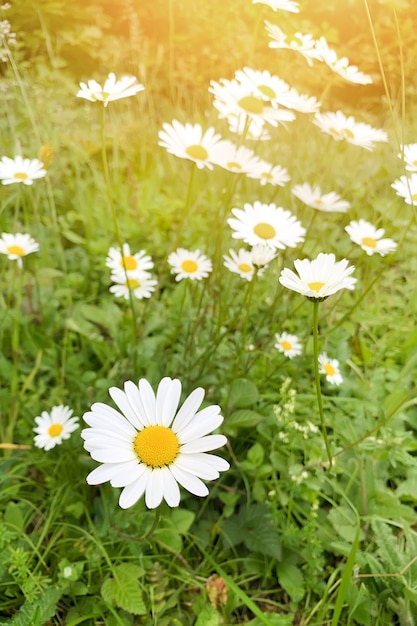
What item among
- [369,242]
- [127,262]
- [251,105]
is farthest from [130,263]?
[369,242]

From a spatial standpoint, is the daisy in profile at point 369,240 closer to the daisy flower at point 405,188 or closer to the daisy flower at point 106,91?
the daisy flower at point 405,188

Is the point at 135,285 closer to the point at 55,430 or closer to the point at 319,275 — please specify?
the point at 55,430

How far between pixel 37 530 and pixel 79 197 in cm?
131

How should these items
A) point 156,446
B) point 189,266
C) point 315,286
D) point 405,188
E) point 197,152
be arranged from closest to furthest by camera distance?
1. point 156,446
2. point 315,286
3. point 405,188
4. point 197,152
5. point 189,266

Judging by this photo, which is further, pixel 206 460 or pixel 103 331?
pixel 103 331

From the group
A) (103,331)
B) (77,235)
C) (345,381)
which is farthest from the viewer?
(77,235)

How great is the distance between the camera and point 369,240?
1372 mm

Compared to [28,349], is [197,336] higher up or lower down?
higher up

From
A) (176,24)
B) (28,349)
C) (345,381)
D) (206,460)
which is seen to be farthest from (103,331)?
(176,24)

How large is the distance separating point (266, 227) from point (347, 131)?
1.39 feet

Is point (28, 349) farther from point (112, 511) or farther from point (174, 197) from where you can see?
point (174, 197)

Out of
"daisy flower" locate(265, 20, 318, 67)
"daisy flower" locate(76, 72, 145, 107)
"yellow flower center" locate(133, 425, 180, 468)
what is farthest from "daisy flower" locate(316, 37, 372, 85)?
"yellow flower center" locate(133, 425, 180, 468)

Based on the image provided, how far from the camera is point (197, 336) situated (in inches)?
58.2

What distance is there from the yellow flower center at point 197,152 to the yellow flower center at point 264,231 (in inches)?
8.3
